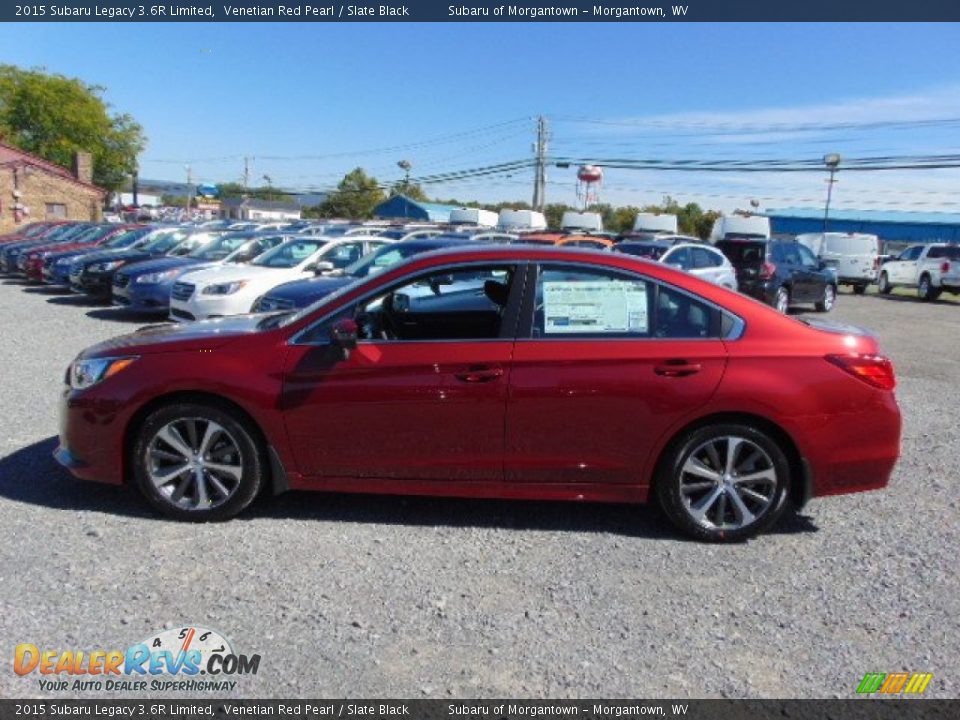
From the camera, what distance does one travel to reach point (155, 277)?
13.1 metres

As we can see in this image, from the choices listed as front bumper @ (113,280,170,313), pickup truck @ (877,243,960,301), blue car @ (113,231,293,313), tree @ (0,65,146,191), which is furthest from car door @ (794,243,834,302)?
tree @ (0,65,146,191)

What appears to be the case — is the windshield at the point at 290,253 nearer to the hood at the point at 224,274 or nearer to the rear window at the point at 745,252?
the hood at the point at 224,274

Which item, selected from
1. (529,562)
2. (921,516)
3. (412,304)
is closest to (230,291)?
(412,304)

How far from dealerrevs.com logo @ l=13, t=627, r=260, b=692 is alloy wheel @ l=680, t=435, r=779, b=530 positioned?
8.11ft

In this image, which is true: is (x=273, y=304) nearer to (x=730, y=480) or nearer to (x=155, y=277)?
(x=155, y=277)

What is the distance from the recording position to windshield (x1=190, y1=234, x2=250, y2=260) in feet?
51.6

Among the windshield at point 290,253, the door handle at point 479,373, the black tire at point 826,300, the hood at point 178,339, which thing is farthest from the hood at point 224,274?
the black tire at point 826,300

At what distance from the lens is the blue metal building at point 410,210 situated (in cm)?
6250

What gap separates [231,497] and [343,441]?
72 centimetres

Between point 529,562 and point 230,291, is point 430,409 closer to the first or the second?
point 529,562

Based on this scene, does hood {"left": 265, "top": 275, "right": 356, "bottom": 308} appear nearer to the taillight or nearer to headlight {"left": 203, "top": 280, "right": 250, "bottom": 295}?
headlight {"left": 203, "top": 280, "right": 250, "bottom": 295}

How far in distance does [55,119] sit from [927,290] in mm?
78752

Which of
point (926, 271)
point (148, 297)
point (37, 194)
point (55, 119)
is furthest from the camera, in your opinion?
point (55, 119)

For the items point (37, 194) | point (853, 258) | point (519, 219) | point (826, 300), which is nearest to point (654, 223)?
point (519, 219)
